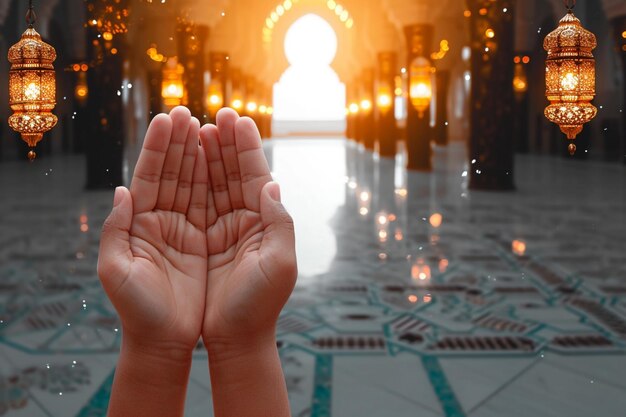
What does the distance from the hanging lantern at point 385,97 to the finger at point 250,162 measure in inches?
629

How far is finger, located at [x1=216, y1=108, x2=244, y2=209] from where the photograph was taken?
125 centimetres

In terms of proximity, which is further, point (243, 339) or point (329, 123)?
point (329, 123)

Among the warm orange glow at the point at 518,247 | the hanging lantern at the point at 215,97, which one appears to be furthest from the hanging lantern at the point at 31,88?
the hanging lantern at the point at 215,97

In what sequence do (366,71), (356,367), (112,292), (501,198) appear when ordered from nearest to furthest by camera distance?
(112,292)
(356,367)
(501,198)
(366,71)

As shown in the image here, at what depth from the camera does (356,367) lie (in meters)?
2.41

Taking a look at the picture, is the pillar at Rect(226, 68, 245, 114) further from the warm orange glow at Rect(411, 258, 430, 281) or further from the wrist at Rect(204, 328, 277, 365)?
the wrist at Rect(204, 328, 277, 365)

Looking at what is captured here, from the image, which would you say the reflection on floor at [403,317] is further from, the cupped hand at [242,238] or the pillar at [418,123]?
the pillar at [418,123]

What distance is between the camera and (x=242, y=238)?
4.27ft

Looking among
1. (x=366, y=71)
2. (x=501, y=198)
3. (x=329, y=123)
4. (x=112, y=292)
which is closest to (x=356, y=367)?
(x=112, y=292)

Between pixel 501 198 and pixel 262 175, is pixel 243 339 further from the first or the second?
pixel 501 198

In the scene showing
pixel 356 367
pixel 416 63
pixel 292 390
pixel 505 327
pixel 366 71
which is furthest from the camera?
pixel 366 71

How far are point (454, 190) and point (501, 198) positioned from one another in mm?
1041

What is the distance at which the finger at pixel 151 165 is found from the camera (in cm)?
123

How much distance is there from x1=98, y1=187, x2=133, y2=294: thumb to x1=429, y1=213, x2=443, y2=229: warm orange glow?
4719 millimetres
